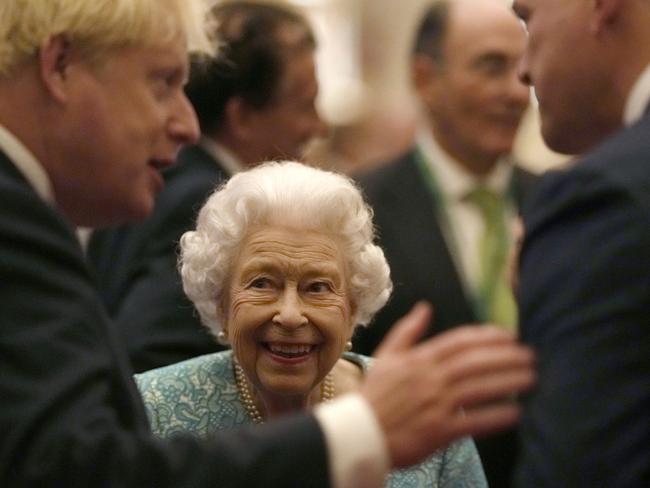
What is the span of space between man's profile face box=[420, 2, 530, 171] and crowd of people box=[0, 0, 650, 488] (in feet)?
4.15

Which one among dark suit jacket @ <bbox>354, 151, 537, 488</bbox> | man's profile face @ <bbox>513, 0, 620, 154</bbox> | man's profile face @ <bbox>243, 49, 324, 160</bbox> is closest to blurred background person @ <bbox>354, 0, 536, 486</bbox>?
dark suit jacket @ <bbox>354, 151, 537, 488</bbox>

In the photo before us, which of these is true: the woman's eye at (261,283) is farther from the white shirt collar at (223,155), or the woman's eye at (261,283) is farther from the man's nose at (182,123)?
Answer: the white shirt collar at (223,155)

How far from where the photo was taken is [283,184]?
3307 mm

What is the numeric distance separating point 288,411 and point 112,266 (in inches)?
36.8

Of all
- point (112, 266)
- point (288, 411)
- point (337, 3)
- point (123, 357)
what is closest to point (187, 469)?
point (123, 357)

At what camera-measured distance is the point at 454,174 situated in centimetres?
475

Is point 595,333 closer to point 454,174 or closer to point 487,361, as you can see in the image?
point 487,361

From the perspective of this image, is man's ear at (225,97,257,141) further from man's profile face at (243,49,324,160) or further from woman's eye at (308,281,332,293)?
woman's eye at (308,281,332,293)

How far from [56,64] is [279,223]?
3.40 ft

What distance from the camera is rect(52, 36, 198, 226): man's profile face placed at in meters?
2.35

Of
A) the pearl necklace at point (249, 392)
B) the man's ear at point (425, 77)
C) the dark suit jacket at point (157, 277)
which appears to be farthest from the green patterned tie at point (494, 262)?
the pearl necklace at point (249, 392)

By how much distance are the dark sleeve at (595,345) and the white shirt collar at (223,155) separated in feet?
8.07

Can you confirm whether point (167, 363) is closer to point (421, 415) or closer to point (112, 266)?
point (112, 266)

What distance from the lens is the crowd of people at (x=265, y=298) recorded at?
1833 mm
